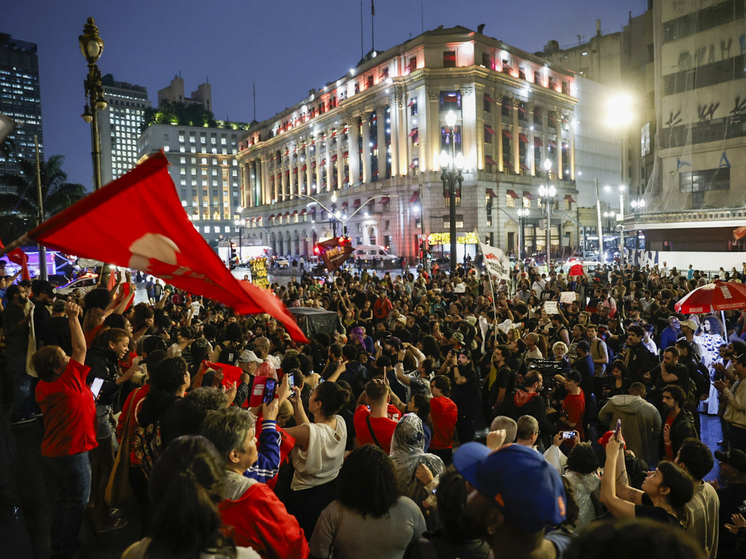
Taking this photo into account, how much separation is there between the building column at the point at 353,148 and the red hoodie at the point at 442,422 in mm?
64938

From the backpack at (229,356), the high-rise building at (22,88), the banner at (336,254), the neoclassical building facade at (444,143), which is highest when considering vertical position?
the high-rise building at (22,88)

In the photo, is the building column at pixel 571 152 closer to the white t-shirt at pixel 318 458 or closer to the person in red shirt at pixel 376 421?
the person in red shirt at pixel 376 421

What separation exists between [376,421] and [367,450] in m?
1.48

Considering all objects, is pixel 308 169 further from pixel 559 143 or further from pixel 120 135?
pixel 120 135

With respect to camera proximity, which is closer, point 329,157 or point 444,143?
point 444,143

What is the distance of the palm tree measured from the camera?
4025 centimetres

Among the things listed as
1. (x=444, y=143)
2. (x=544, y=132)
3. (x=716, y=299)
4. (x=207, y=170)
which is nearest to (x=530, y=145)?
(x=544, y=132)

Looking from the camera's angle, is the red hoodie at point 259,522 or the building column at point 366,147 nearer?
the red hoodie at point 259,522

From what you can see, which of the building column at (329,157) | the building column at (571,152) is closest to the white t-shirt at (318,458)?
the building column at (571,152)

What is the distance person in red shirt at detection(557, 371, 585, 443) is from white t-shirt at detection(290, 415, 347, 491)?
3.20 metres

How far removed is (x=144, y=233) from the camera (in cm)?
324

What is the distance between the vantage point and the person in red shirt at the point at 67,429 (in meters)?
4.04

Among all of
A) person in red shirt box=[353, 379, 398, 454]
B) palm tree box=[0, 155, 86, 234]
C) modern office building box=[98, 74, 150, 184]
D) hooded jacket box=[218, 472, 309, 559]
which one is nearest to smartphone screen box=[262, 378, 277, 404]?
person in red shirt box=[353, 379, 398, 454]

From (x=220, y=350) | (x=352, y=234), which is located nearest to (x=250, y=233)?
(x=352, y=234)
